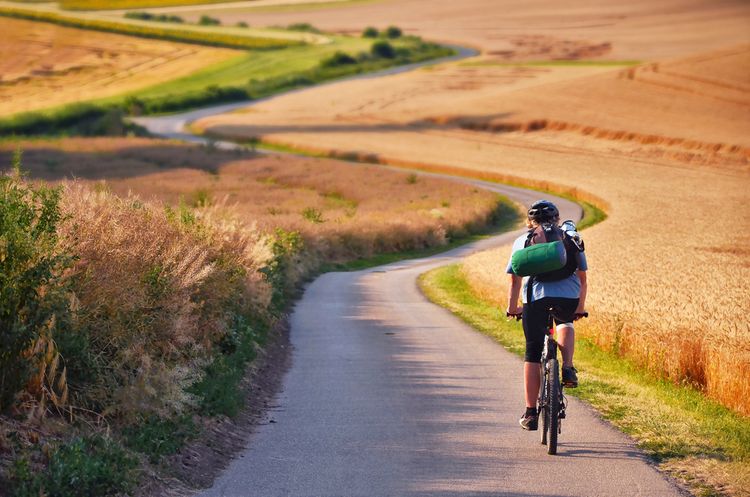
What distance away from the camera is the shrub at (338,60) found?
458ft

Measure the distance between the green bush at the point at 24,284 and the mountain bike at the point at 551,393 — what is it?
15.9ft

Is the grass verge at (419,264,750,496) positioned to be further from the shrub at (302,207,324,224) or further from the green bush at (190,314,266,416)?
the shrub at (302,207,324,224)

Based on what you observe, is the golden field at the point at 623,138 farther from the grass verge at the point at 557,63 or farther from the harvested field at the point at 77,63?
the harvested field at the point at 77,63

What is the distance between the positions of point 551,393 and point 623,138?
74542 millimetres

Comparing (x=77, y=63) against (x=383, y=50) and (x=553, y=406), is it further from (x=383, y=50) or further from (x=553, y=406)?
(x=553, y=406)

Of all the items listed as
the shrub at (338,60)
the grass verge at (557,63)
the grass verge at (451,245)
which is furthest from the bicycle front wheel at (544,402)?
the shrub at (338,60)

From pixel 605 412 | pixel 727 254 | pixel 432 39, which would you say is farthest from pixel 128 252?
pixel 432 39

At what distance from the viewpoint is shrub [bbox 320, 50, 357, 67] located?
140 meters

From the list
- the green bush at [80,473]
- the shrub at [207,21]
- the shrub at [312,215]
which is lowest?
the shrub at [312,215]

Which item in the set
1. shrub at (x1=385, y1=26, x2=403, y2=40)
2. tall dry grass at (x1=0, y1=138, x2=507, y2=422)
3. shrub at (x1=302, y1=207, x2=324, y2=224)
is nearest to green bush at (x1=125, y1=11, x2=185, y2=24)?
shrub at (x1=385, y1=26, x2=403, y2=40)

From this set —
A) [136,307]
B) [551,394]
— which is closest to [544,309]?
[551,394]

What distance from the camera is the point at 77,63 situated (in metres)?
113

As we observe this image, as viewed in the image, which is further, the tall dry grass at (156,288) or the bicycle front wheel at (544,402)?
the bicycle front wheel at (544,402)

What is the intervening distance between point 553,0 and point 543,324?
172 m
